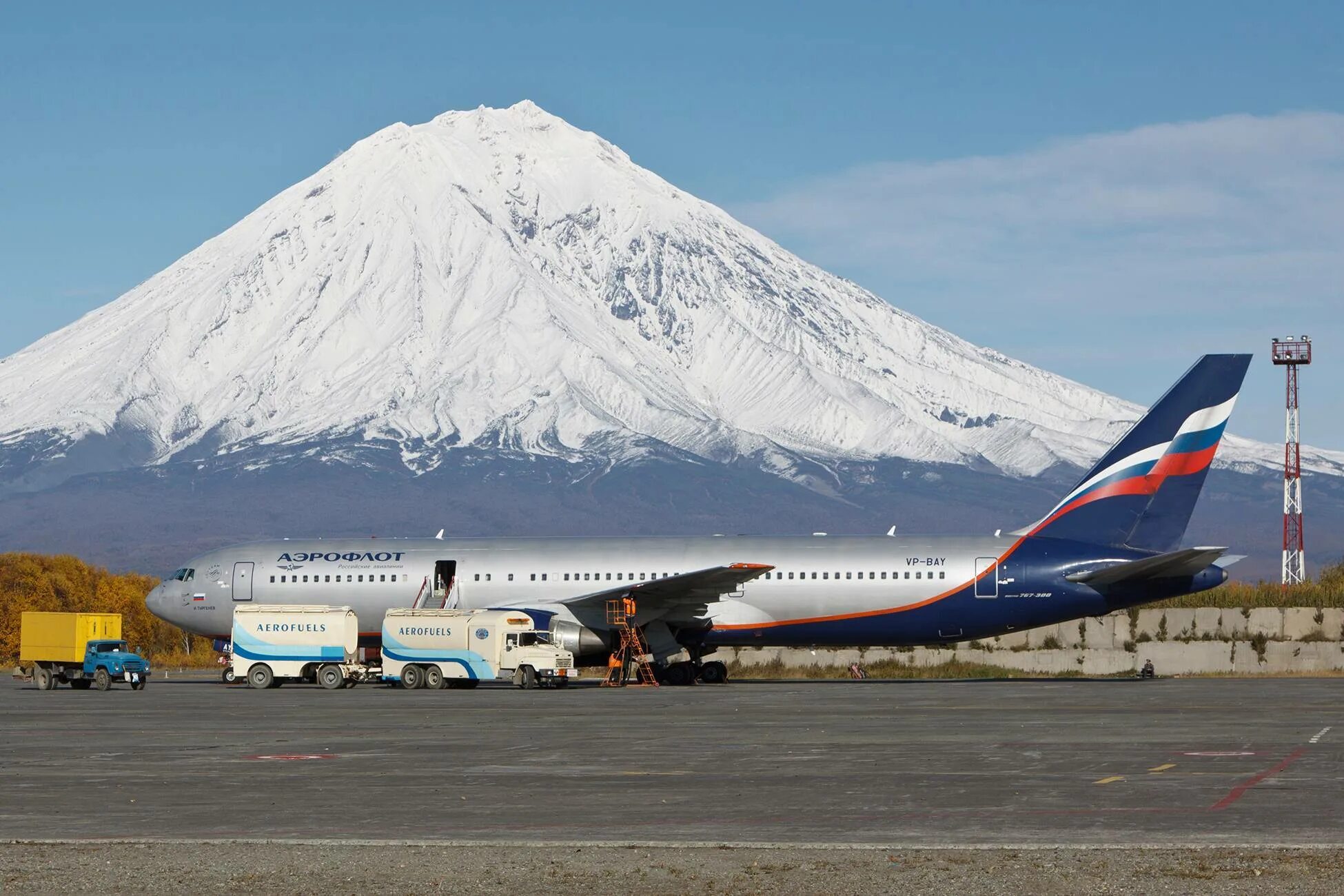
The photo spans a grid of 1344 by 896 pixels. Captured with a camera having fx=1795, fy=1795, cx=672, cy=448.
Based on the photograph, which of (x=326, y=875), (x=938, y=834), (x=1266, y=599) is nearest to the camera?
(x=326, y=875)

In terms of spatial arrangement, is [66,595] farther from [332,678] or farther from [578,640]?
[578,640]

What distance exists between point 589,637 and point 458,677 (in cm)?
344

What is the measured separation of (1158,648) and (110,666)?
3201 centimetres

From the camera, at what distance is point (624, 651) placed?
46125mm

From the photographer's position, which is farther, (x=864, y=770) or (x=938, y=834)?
(x=864, y=770)

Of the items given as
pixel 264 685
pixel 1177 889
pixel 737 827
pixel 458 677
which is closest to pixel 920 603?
pixel 458 677

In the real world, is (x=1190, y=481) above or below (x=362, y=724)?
above

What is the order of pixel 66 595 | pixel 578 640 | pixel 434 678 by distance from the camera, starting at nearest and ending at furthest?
1. pixel 434 678
2. pixel 578 640
3. pixel 66 595

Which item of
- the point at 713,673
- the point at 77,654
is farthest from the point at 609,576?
the point at 77,654

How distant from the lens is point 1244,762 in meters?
22.5

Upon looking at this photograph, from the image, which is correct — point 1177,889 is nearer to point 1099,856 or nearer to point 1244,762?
point 1099,856

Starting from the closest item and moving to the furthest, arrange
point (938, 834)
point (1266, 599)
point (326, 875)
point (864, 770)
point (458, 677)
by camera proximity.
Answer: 1. point (326, 875)
2. point (938, 834)
3. point (864, 770)
4. point (458, 677)
5. point (1266, 599)

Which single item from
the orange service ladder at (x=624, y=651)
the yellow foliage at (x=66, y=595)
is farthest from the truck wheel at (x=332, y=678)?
the yellow foliage at (x=66, y=595)

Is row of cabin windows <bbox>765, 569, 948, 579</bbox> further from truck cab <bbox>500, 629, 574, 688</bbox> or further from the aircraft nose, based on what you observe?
the aircraft nose
